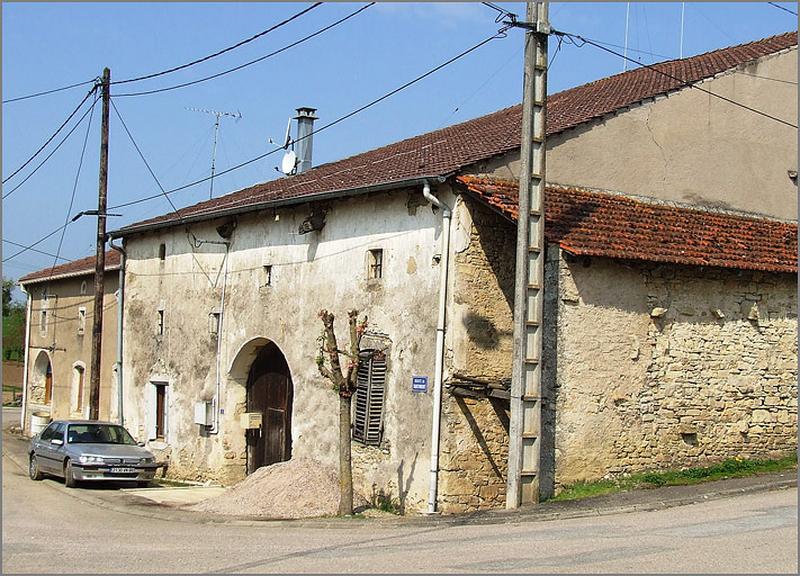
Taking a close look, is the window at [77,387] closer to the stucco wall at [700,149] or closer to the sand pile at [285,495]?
the sand pile at [285,495]

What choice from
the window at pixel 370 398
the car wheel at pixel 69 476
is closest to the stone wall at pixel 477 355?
the window at pixel 370 398

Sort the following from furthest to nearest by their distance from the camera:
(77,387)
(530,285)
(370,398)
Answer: (77,387) → (370,398) → (530,285)

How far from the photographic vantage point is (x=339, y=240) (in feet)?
64.2

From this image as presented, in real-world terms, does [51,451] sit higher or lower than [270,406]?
lower

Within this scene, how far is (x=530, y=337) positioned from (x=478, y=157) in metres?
3.22

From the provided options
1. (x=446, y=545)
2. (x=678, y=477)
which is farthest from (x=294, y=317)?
(x=446, y=545)

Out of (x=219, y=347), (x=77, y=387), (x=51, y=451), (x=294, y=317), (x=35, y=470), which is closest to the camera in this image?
(x=294, y=317)

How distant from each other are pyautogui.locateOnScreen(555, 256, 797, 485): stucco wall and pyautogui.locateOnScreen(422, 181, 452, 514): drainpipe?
179cm

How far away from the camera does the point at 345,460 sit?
53.4 ft

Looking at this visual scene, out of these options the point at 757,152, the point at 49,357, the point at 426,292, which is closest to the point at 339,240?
the point at 426,292

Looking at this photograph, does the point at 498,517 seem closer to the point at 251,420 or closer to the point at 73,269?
the point at 251,420

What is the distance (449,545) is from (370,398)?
6.42 meters

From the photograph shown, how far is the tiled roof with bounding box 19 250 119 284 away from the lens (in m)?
32.6

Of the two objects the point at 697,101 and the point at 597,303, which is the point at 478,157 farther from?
the point at 697,101
